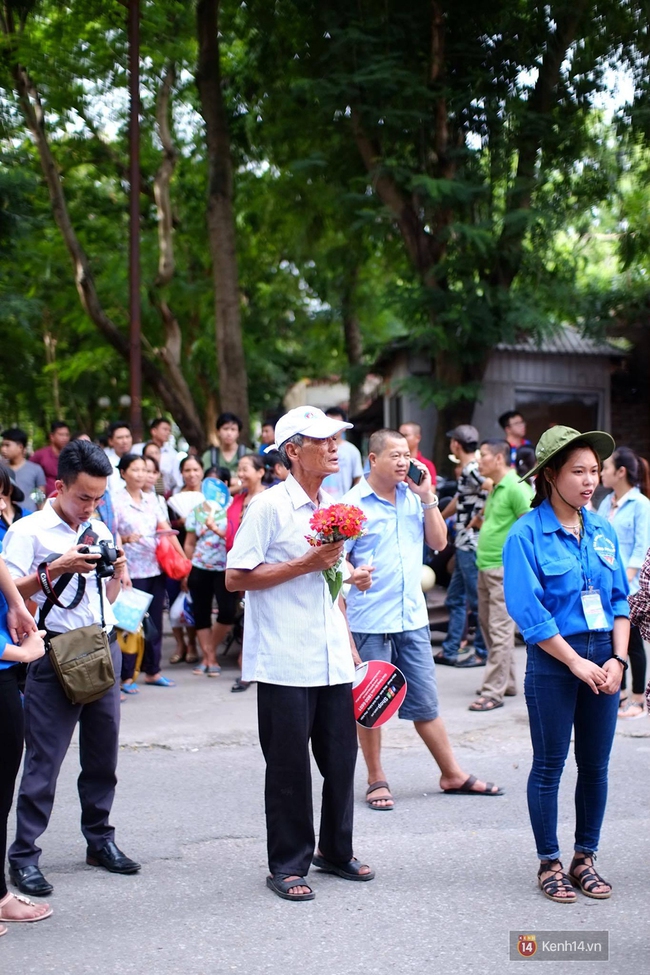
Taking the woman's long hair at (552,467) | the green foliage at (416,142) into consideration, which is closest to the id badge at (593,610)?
the woman's long hair at (552,467)

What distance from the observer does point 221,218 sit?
50.7 feet

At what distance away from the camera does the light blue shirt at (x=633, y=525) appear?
8031 mm

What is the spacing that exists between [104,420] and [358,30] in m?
26.4

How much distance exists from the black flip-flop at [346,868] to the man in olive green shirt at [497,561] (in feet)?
11.3

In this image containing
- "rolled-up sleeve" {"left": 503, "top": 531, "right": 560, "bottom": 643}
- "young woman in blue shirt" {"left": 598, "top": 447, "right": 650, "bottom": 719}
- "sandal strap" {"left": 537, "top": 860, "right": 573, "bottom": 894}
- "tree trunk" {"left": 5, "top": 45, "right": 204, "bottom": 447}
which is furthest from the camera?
"tree trunk" {"left": 5, "top": 45, "right": 204, "bottom": 447}

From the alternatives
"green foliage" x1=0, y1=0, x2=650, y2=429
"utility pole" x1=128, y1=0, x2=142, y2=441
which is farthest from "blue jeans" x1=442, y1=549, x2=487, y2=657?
"utility pole" x1=128, y1=0, x2=142, y2=441

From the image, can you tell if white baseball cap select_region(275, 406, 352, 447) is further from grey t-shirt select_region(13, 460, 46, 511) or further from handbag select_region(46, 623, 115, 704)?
grey t-shirt select_region(13, 460, 46, 511)

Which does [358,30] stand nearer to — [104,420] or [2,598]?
[2,598]

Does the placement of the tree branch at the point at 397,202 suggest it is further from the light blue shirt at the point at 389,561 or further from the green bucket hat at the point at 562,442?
the green bucket hat at the point at 562,442

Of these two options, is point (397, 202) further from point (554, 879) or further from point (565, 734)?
point (554, 879)

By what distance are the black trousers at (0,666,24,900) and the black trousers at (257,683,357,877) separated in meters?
1.02

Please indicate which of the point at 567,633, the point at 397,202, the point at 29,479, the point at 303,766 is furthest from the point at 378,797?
the point at 397,202

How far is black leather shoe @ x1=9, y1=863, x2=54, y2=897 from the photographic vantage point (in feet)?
15.2

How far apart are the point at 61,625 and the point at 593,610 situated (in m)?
2.37
